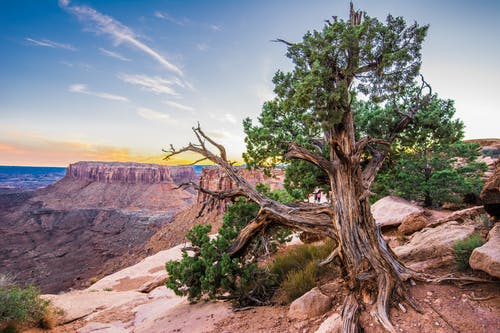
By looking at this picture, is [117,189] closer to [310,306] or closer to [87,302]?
[87,302]

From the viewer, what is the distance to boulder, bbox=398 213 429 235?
29.6ft

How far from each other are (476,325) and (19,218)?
114769 millimetres

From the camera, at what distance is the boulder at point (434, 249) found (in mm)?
5805

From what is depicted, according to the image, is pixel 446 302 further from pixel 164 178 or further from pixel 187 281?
pixel 164 178

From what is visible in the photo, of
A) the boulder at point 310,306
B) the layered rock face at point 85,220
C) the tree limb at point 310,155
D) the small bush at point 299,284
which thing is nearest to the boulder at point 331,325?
the boulder at point 310,306

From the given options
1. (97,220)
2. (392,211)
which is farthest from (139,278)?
(97,220)

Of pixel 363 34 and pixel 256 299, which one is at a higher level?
pixel 363 34

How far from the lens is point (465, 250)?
204 inches

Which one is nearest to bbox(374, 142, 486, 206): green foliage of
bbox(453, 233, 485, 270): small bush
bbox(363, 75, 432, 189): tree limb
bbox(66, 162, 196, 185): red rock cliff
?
bbox(363, 75, 432, 189): tree limb

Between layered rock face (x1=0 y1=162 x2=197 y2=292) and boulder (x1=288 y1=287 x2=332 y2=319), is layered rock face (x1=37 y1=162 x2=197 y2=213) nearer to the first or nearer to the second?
layered rock face (x1=0 y1=162 x2=197 y2=292)

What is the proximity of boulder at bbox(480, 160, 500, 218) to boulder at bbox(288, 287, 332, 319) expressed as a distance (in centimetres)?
402

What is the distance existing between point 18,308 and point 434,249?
1156 centimetres

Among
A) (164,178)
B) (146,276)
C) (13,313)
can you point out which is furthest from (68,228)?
(13,313)

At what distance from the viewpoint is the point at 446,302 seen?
4.29 metres
